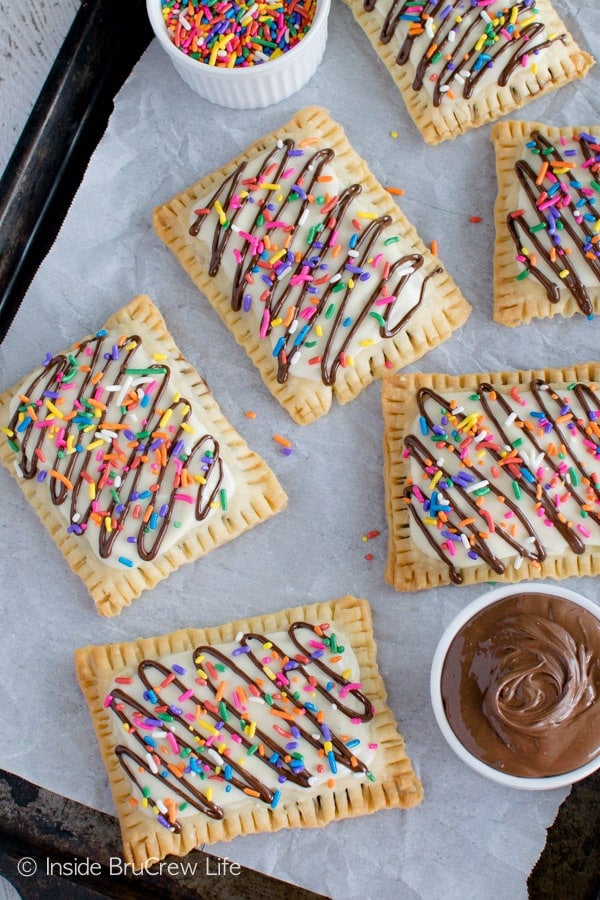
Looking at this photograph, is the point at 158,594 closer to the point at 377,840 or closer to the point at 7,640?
the point at 7,640

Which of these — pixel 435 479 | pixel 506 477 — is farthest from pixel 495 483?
pixel 435 479

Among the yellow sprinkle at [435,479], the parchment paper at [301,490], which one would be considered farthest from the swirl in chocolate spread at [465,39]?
the yellow sprinkle at [435,479]

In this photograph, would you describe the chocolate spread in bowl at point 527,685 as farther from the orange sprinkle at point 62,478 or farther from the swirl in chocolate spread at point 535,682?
the orange sprinkle at point 62,478

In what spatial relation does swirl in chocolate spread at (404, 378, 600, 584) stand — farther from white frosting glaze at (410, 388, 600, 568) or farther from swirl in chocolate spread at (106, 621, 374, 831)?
swirl in chocolate spread at (106, 621, 374, 831)

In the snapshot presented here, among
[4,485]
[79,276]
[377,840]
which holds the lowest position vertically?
[377,840]

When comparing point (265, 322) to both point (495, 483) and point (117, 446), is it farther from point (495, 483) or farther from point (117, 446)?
point (495, 483)

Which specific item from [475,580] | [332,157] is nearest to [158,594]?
[475,580]

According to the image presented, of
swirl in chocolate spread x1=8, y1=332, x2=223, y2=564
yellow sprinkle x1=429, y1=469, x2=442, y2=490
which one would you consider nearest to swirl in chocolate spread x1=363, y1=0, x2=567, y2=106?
yellow sprinkle x1=429, y1=469, x2=442, y2=490
